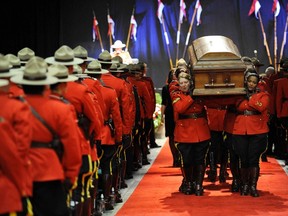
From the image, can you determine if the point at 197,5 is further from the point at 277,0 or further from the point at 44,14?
the point at 44,14

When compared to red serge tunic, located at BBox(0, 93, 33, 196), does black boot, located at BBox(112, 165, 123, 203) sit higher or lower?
lower

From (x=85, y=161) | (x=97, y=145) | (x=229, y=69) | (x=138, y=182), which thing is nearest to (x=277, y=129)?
(x=138, y=182)

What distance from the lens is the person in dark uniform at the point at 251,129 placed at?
31.1 feet

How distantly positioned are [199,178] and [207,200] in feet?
1.30

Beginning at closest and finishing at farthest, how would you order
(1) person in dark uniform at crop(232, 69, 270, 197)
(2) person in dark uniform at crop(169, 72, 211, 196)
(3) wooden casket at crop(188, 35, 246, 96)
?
1. (3) wooden casket at crop(188, 35, 246, 96)
2. (1) person in dark uniform at crop(232, 69, 270, 197)
3. (2) person in dark uniform at crop(169, 72, 211, 196)

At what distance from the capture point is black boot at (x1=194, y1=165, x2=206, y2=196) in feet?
32.6

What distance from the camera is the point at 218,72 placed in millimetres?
9125

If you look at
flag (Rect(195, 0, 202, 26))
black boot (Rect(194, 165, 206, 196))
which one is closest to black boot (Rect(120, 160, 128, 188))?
black boot (Rect(194, 165, 206, 196))

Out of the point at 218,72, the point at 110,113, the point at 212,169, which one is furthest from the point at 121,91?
the point at 212,169

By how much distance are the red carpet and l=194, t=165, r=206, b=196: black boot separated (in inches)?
3.4

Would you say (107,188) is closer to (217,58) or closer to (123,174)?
(123,174)

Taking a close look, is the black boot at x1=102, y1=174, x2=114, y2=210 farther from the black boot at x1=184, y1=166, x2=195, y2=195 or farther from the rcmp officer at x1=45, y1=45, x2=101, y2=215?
the rcmp officer at x1=45, y1=45, x2=101, y2=215

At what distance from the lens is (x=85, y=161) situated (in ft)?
23.4

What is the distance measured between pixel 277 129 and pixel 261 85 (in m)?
4.13
